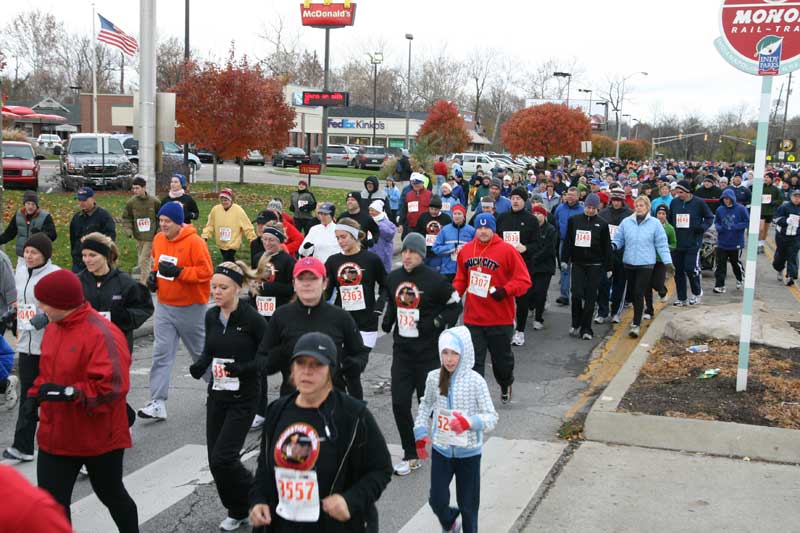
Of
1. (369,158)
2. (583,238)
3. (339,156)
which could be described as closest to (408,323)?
(583,238)

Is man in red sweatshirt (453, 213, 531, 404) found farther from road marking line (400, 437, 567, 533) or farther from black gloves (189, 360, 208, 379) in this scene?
black gloves (189, 360, 208, 379)

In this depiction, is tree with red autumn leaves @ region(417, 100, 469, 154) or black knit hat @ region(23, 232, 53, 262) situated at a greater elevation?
tree with red autumn leaves @ region(417, 100, 469, 154)

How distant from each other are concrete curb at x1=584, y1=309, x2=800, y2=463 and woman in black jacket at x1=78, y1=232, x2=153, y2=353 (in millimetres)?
4139

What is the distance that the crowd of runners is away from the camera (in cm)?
354

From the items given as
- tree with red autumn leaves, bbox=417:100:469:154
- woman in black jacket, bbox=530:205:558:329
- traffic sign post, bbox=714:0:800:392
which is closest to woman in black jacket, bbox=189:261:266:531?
traffic sign post, bbox=714:0:800:392

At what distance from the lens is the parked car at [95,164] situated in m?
26.5

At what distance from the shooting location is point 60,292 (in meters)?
4.56

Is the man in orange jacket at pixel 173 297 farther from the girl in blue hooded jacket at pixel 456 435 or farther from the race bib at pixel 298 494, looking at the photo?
the race bib at pixel 298 494

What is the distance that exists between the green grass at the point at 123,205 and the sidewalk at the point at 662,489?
1046 centimetres

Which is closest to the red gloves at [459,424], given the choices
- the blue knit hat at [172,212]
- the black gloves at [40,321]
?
the black gloves at [40,321]

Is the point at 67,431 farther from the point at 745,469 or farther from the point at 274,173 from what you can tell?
the point at 274,173

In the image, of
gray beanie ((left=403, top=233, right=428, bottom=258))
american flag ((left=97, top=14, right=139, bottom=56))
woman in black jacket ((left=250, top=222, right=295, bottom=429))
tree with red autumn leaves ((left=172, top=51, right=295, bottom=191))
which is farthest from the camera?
tree with red autumn leaves ((left=172, top=51, right=295, bottom=191))

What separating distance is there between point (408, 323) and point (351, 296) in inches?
31.3

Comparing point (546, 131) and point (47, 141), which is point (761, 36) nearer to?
point (546, 131)
